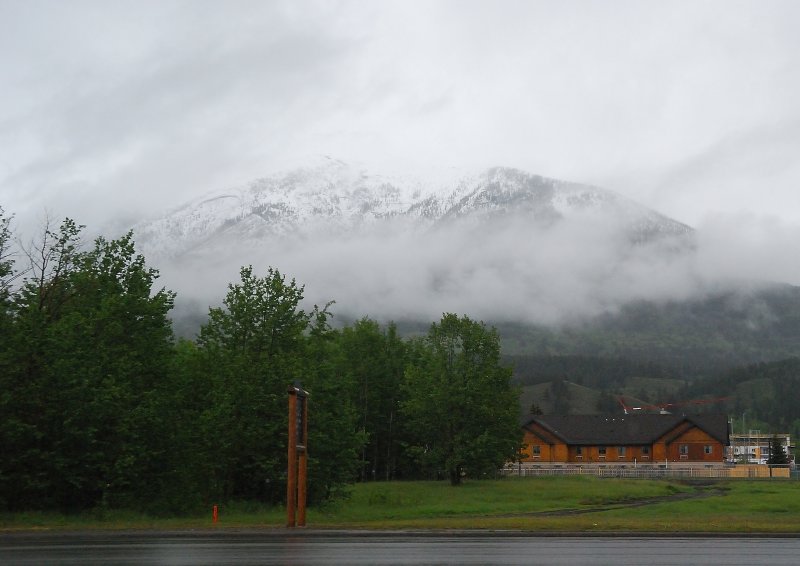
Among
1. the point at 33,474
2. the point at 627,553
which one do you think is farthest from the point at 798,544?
the point at 33,474

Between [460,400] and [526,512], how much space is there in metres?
29.5

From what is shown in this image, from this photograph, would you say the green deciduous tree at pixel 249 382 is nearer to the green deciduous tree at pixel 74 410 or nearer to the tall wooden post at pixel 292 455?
the green deciduous tree at pixel 74 410

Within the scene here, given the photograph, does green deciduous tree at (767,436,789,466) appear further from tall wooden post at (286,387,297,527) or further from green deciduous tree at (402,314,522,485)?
tall wooden post at (286,387,297,527)

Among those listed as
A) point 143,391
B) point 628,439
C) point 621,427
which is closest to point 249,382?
point 143,391

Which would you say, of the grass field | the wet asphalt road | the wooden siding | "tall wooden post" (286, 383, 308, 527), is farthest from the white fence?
the wet asphalt road

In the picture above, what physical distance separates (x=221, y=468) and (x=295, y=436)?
42.4ft

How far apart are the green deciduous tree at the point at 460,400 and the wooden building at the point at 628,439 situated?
42.1m

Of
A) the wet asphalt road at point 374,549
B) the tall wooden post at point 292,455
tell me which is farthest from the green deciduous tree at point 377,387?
the wet asphalt road at point 374,549

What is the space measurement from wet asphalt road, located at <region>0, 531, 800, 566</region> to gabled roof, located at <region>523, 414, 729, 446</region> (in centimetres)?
9321

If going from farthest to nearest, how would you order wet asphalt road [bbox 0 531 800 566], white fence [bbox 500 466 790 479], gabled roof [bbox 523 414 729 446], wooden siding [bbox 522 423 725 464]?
1. gabled roof [bbox 523 414 729 446]
2. wooden siding [bbox 522 423 725 464]
3. white fence [bbox 500 466 790 479]
4. wet asphalt road [bbox 0 531 800 566]

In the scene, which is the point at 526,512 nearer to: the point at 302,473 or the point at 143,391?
the point at 302,473

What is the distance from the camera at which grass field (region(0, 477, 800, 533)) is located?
33.6 metres

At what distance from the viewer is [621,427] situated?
121m

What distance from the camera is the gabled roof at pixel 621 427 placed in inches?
4606
